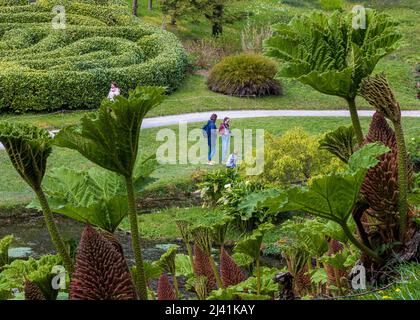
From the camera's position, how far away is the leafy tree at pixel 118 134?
9.20 feet

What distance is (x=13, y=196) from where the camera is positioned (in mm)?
13805

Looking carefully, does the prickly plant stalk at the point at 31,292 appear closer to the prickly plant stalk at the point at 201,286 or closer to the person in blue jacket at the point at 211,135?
the prickly plant stalk at the point at 201,286

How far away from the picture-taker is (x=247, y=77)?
21188 millimetres

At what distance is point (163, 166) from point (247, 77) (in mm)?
9936

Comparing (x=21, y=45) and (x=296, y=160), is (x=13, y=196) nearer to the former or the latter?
(x=296, y=160)

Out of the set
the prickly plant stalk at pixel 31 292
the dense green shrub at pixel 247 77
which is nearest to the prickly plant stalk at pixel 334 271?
the prickly plant stalk at pixel 31 292

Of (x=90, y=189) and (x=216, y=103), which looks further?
(x=216, y=103)

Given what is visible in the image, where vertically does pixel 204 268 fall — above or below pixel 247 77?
above

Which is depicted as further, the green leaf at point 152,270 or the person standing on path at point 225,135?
the person standing on path at point 225,135

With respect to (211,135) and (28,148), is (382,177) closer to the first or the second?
(28,148)

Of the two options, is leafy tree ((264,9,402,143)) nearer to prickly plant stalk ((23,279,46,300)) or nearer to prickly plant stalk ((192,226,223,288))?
prickly plant stalk ((192,226,223,288))

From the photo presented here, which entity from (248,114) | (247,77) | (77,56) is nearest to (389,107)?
(248,114)

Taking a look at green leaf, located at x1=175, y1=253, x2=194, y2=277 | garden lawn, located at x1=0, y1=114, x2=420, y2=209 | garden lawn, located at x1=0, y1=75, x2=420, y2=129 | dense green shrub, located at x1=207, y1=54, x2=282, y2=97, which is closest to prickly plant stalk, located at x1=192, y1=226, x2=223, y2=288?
green leaf, located at x1=175, y1=253, x2=194, y2=277

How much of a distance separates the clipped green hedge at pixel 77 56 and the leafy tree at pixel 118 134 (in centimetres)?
1680
